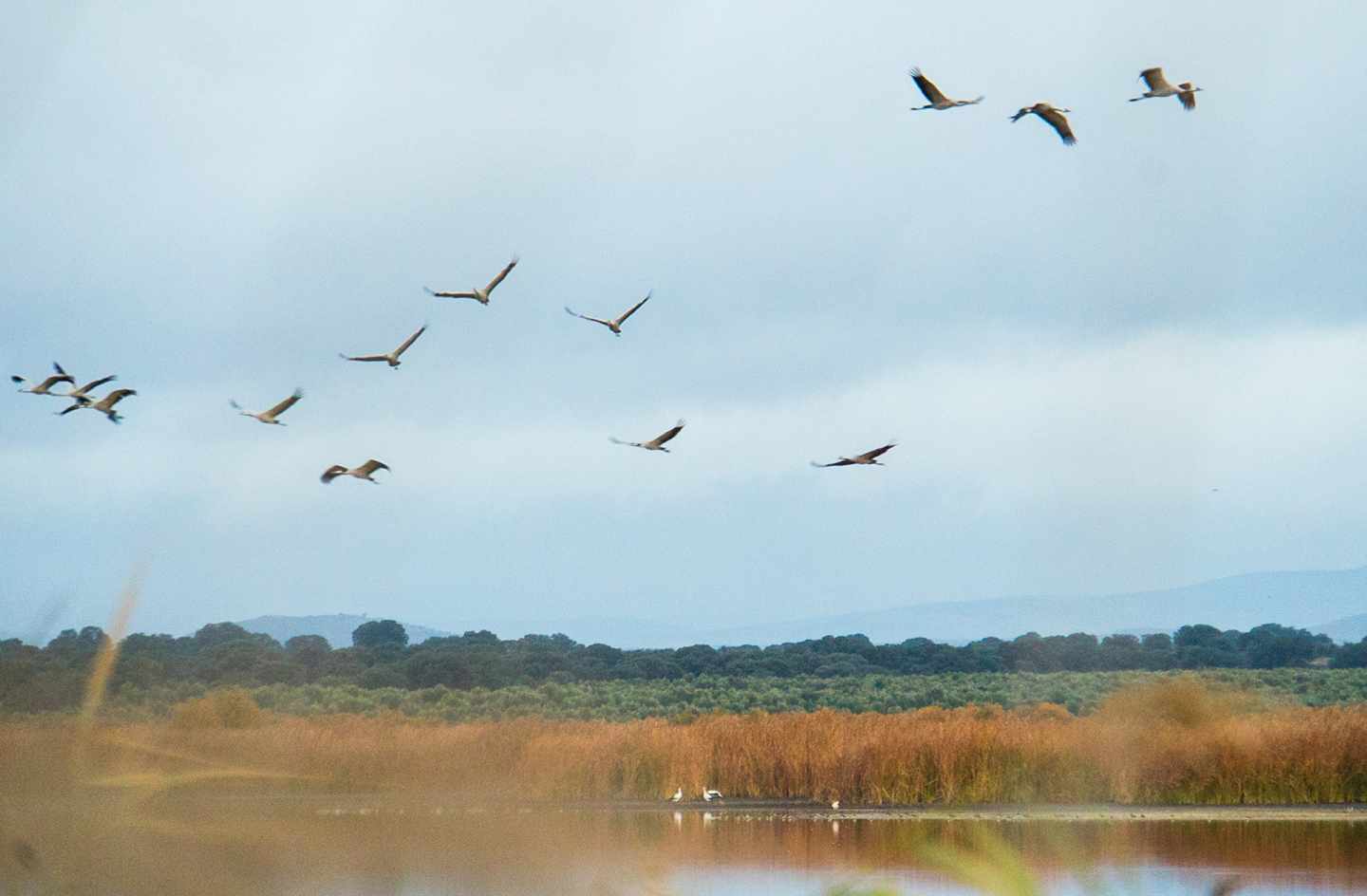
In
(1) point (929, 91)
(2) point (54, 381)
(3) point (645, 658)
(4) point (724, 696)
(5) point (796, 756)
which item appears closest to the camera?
(1) point (929, 91)

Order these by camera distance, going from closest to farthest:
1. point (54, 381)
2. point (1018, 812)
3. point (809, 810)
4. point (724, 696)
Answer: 1. point (54, 381)
2. point (1018, 812)
3. point (809, 810)
4. point (724, 696)

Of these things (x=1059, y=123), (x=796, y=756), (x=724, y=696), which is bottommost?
(x=796, y=756)

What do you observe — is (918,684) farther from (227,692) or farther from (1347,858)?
(1347,858)

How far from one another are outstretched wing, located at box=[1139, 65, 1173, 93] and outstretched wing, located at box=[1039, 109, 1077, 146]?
1.26 metres

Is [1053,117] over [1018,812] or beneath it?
over

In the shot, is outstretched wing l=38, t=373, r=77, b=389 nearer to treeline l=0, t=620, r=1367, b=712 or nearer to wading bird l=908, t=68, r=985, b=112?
wading bird l=908, t=68, r=985, b=112

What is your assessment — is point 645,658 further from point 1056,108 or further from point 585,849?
point 1056,108

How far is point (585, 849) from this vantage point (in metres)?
24.1

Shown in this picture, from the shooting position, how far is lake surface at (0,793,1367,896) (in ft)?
67.1

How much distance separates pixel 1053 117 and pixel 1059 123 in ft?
0.42

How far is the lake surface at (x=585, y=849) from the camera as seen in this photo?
805 inches

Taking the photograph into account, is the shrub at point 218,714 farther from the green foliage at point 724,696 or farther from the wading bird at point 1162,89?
the wading bird at point 1162,89

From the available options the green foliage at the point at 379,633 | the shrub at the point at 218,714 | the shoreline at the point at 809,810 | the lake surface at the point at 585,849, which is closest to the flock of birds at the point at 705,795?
the shoreline at the point at 809,810

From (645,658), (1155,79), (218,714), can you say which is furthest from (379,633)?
(1155,79)
